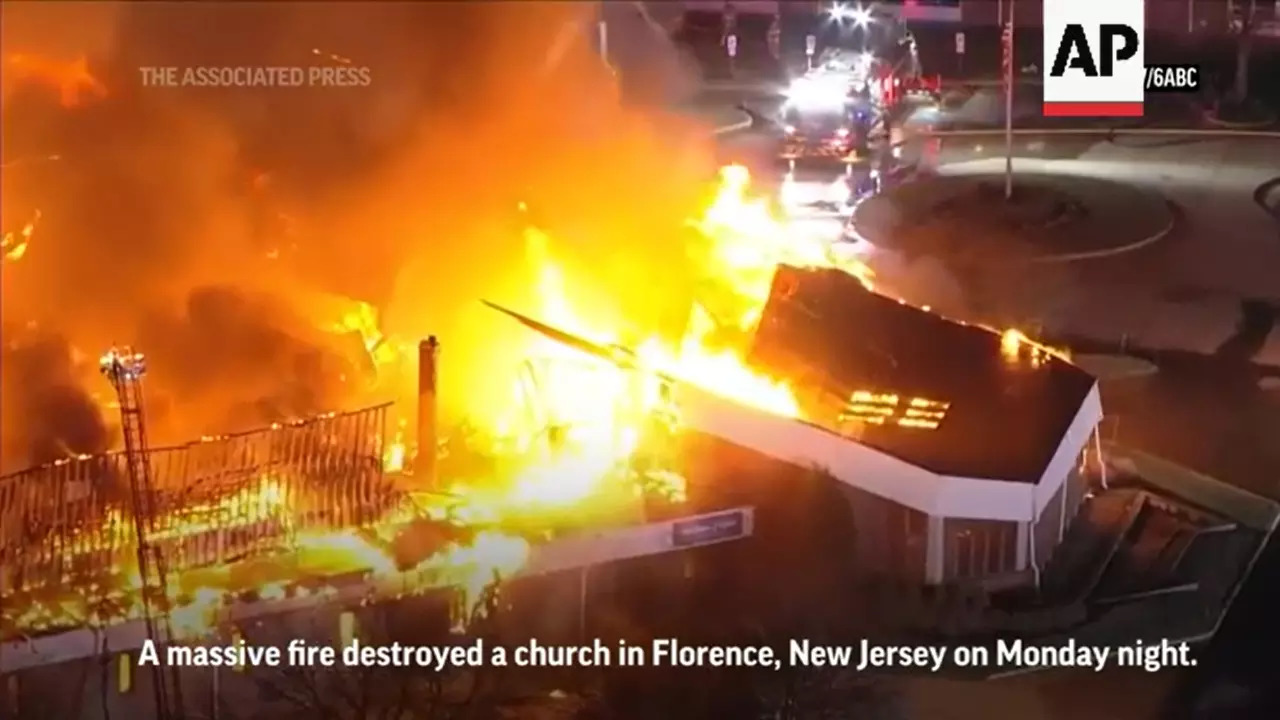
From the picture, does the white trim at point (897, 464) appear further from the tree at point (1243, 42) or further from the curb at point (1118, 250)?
the tree at point (1243, 42)

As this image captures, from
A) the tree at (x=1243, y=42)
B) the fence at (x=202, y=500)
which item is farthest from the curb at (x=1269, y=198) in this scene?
the fence at (x=202, y=500)

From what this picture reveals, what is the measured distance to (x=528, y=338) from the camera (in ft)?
7.86

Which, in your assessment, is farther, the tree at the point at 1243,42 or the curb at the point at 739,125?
the curb at the point at 739,125

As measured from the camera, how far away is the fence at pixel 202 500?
6.93 feet

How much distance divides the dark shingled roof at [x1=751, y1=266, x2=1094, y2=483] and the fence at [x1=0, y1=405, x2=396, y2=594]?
22.2 inches

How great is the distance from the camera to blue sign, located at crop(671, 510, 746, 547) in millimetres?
2139

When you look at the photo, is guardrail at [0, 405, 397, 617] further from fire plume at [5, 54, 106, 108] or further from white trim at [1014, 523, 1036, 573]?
fire plume at [5, 54, 106, 108]

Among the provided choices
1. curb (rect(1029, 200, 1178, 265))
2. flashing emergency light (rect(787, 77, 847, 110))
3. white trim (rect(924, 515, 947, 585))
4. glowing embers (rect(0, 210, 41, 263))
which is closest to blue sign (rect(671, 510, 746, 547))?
white trim (rect(924, 515, 947, 585))

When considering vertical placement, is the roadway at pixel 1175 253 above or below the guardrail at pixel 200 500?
above

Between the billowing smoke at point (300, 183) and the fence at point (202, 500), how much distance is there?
0.23 metres

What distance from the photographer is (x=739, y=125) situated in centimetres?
252

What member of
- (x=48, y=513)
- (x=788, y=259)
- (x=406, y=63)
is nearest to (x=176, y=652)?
(x=48, y=513)

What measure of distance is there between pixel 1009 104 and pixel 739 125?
0.41 m
